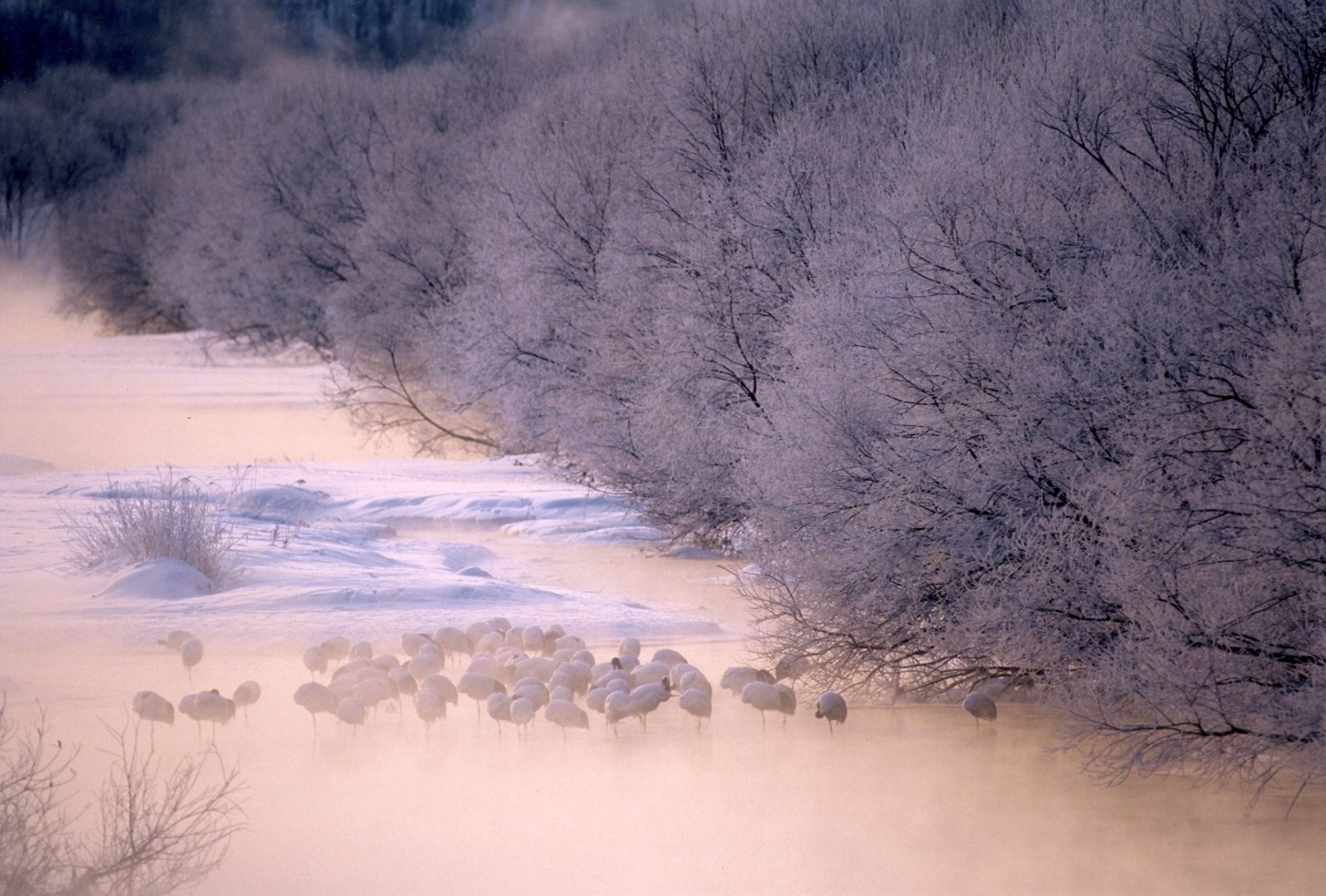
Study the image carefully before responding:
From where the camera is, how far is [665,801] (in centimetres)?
557

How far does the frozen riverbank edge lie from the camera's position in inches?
327

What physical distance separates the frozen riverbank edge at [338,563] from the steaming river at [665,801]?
0.23 meters

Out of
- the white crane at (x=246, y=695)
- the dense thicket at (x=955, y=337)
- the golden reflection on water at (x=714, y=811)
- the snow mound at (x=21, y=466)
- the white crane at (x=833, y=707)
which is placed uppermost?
the dense thicket at (x=955, y=337)

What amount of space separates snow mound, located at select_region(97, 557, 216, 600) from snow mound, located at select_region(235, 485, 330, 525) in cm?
337

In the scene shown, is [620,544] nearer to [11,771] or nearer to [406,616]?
[406,616]

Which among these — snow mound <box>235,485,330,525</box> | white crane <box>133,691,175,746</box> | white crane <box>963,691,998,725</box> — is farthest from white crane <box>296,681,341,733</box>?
snow mound <box>235,485,330,525</box>

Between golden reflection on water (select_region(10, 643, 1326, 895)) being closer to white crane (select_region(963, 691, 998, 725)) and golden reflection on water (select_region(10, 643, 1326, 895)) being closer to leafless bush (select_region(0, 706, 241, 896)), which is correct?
white crane (select_region(963, 691, 998, 725))

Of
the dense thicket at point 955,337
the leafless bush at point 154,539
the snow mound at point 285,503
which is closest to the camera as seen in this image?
the dense thicket at point 955,337

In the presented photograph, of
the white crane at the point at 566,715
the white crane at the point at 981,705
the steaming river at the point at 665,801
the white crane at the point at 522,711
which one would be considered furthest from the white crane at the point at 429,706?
the white crane at the point at 981,705

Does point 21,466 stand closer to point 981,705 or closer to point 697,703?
point 697,703

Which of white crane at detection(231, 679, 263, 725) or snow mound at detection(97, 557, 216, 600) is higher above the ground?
snow mound at detection(97, 557, 216, 600)

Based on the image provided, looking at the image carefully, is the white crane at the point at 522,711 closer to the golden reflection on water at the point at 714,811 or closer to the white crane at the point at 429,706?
the golden reflection on water at the point at 714,811

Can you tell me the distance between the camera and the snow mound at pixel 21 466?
15.7 m

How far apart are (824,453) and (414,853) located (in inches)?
131
